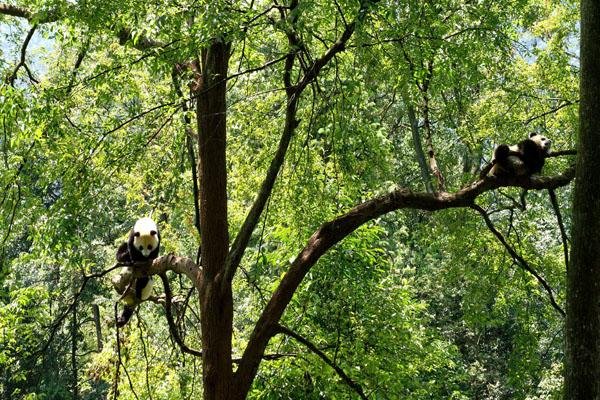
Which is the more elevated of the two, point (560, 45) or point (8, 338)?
point (560, 45)

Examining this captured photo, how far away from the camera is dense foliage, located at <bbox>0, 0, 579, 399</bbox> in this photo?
4.50m

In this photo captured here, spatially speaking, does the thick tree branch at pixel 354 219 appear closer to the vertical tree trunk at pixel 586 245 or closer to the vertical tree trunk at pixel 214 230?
the vertical tree trunk at pixel 214 230

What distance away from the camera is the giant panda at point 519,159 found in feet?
13.6

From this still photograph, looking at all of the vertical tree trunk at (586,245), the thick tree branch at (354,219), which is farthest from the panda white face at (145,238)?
the vertical tree trunk at (586,245)

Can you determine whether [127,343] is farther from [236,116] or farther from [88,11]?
[88,11]

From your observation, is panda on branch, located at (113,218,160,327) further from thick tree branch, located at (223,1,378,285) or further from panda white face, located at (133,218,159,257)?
thick tree branch, located at (223,1,378,285)

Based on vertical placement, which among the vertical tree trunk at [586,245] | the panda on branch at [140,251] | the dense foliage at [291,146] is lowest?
the vertical tree trunk at [586,245]

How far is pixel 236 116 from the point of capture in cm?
743

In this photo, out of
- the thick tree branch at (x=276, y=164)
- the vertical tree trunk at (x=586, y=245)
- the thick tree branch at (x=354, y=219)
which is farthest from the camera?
the thick tree branch at (x=276, y=164)

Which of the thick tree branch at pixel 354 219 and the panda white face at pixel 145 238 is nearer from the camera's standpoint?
the thick tree branch at pixel 354 219

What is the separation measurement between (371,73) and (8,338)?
6.05 m

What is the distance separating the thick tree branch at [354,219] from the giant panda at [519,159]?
83mm

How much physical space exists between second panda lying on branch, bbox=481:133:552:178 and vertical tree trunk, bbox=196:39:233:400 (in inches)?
75.8

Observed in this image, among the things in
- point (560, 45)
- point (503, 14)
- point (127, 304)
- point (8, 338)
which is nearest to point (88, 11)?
point (127, 304)
